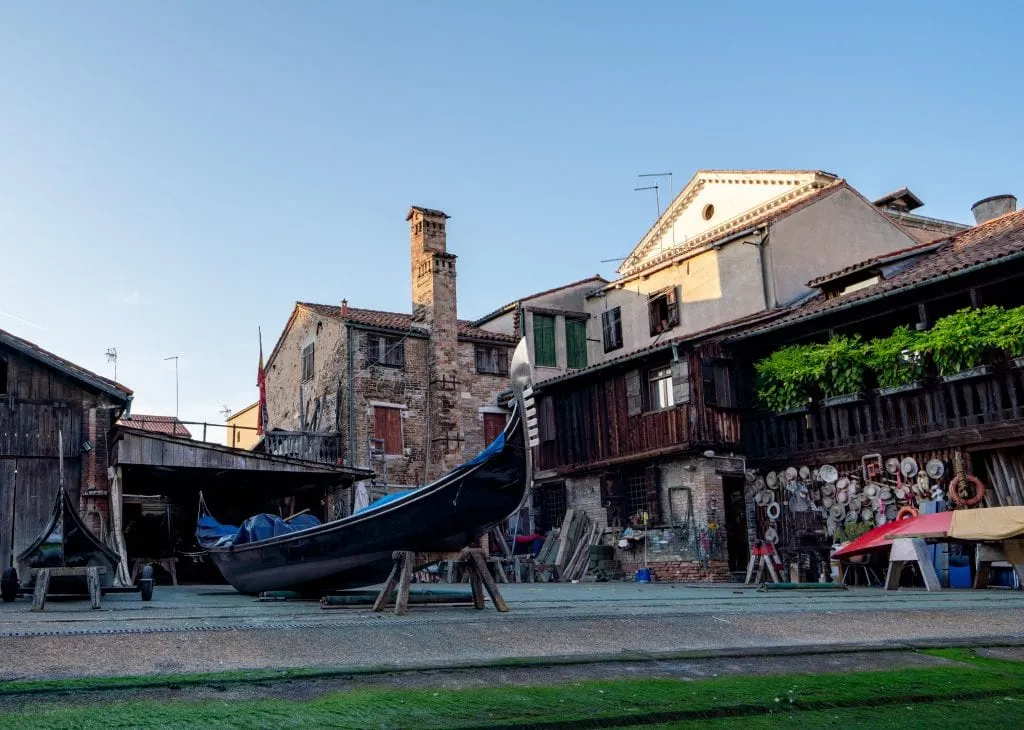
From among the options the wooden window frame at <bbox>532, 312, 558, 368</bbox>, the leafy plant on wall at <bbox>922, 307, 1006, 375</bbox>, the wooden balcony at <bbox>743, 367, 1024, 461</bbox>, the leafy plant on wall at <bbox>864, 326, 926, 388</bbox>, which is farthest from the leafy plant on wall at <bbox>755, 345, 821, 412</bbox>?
the wooden window frame at <bbox>532, 312, 558, 368</bbox>

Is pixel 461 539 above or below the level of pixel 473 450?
below

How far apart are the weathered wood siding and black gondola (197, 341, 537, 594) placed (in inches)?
434

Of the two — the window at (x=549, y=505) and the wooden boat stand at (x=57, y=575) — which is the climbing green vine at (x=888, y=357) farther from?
the wooden boat stand at (x=57, y=575)

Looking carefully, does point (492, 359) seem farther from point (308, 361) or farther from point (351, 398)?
point (308, 361)

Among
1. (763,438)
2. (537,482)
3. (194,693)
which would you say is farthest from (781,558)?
(194,693)

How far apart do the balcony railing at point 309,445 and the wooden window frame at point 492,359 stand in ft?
15.4

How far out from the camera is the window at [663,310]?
25219 millimetres

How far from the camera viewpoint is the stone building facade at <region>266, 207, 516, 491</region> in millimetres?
26109

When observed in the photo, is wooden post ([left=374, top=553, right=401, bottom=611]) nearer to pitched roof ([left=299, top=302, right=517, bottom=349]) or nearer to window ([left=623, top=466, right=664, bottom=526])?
window ([left=623, top=466, right=664, bottom=526])

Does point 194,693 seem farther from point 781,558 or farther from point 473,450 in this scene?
point 473,450

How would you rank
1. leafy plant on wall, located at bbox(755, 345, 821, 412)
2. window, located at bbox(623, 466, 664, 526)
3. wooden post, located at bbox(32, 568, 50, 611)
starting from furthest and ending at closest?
1. window, located at bbox(623, 466, 664, 526)
2. leafy plant on wall, located at bbox(755, 345, 821, 412)
3. wooden post, located at bbox(32, 568, 50, 611)

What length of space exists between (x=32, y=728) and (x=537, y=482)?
857 inches

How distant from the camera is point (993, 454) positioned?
16.4 meters

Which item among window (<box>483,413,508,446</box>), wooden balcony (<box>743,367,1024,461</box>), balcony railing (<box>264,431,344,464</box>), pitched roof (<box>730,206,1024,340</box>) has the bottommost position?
wooden balcony (<box>743,367,1024,461</box>)
